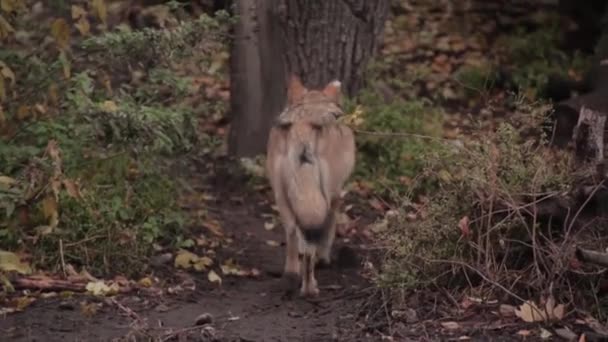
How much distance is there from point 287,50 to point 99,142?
342 cm

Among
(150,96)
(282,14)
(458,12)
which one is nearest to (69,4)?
(150,96)

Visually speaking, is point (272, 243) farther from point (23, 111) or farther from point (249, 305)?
point (23, 111)

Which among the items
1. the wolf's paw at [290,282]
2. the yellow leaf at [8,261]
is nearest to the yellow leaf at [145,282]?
the wolf's paw at [290,282]

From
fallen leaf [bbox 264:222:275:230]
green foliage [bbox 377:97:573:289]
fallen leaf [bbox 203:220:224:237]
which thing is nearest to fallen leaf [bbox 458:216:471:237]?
green foliage [bbox 377:97:573:289]

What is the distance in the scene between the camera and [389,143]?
1179cm

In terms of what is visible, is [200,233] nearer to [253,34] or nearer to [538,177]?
[253,34]

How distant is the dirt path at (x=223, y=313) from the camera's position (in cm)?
736

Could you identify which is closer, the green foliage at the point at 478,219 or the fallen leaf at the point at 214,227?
the green foliage at the point at 478,219

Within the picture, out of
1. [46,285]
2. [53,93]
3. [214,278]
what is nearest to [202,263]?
[214,278]

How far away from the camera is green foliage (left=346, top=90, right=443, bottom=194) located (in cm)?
1168

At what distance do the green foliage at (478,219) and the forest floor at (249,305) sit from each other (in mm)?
218

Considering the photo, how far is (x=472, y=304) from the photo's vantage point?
7.10 meters

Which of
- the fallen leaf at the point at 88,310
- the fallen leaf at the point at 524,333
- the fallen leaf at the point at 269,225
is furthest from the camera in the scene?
the fallen leaf at the point at 269,225

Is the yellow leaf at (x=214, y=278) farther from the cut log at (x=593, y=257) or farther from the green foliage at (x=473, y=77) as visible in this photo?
the green foliage at (x=473, y=77)
